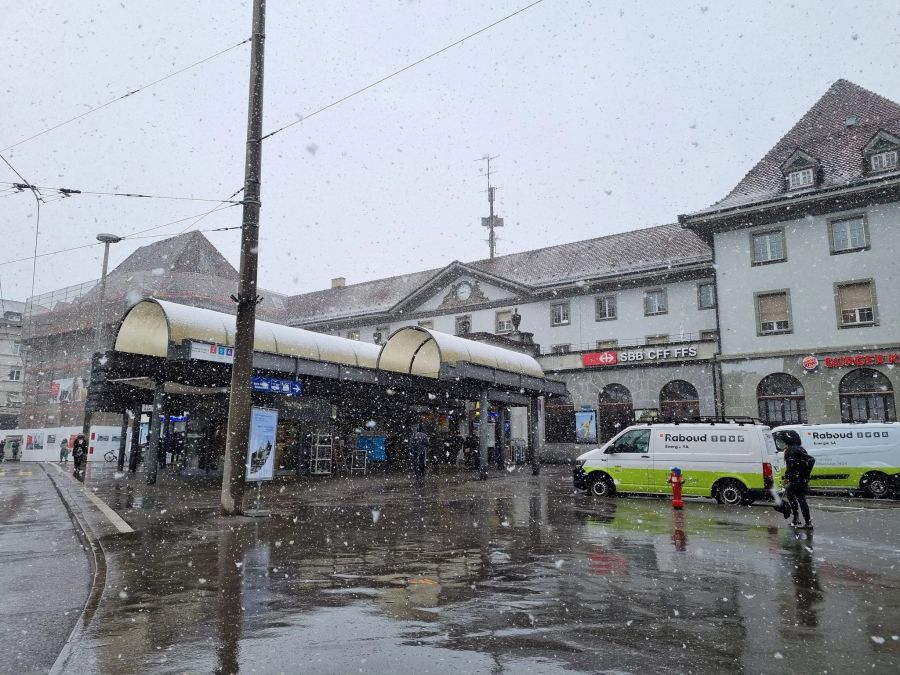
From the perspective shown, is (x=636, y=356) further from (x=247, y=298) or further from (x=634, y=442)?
(x=247, y=298)

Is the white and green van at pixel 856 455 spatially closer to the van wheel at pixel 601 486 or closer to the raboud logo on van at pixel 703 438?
the raboud logo on van at pixel 703 438

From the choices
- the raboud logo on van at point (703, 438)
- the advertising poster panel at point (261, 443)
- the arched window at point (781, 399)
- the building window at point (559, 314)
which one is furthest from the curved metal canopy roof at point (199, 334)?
the arched window at point (781, 399)

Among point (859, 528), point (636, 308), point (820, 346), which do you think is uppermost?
point (636, 308)

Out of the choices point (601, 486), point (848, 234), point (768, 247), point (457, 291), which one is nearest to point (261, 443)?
point (601, 486)

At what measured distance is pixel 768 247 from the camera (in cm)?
3075

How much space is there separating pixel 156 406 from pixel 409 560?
15102 millimetres

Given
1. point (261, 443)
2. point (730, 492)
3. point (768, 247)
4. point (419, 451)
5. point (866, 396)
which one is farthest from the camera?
point (768, 247)

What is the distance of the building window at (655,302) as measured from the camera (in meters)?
37.0

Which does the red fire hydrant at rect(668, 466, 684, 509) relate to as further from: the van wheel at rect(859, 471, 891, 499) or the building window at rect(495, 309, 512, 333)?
the building window at rect(495, 309, 512, 333)

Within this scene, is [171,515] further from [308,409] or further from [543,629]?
[308,409]

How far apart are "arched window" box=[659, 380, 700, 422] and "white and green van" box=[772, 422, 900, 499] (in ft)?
45.9

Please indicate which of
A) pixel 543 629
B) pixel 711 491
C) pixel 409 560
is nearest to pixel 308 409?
pixel 711 491

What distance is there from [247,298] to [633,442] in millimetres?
9978

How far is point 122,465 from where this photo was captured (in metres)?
30.6
